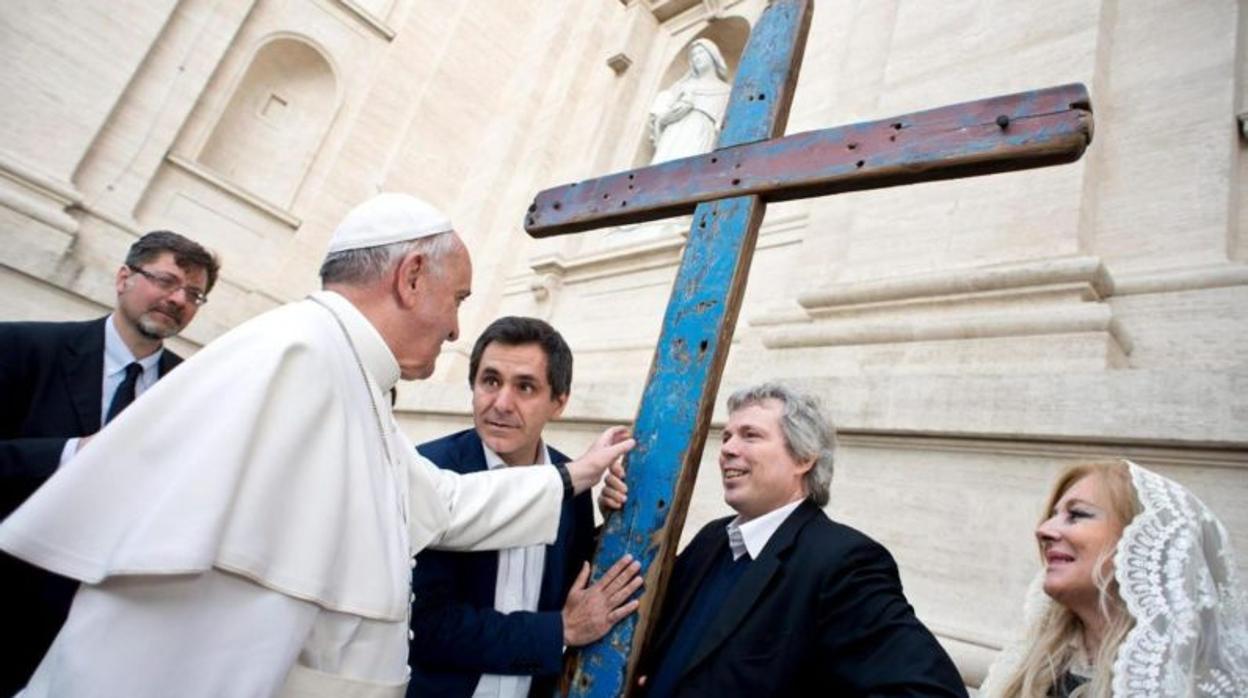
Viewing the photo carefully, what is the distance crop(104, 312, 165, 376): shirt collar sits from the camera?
2.40m

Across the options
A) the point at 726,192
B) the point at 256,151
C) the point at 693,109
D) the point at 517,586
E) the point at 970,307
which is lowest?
the point at 517,586

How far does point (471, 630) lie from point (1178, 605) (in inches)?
61.5

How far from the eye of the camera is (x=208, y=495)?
2.77 ft

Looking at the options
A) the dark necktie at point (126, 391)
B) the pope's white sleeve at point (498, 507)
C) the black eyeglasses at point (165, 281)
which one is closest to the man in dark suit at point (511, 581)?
the pope's white sleeve at point (498, 507)

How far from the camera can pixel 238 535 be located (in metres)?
0.86

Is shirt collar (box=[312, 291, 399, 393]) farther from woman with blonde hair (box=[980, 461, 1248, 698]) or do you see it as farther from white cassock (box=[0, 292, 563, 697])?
woman with blonde hair (box=[980, 461, 1248, 698])

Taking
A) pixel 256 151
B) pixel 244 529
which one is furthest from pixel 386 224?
pixel 256 151

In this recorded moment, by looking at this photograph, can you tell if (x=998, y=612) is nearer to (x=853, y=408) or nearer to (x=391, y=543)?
(x=853, y=408)

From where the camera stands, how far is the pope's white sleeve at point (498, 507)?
5.08 ft

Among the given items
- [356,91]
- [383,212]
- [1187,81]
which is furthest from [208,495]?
[356,91]

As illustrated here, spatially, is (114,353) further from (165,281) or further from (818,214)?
(818,214)

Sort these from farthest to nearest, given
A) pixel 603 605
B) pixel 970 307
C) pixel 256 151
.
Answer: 1. pixel 256 151
2. pixel 970 307
3. pixel 603 605

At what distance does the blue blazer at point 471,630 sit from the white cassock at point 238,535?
0.41m

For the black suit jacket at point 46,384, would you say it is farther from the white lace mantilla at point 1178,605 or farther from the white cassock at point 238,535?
the white lace mantilla at point 1178,605
